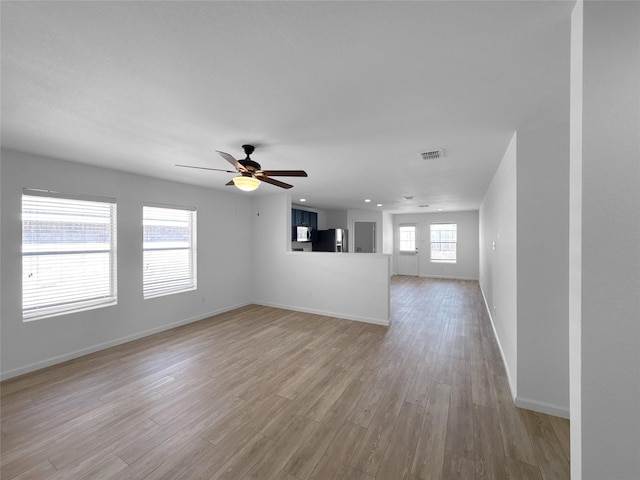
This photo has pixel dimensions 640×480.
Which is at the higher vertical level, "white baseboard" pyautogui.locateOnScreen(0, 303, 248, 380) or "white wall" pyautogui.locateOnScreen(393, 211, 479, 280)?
"white wall" pyautogui.locateOnScreen(393, 211, 479, 280)

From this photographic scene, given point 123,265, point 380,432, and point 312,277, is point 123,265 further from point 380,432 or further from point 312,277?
point 380,432

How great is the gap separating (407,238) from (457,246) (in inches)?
71.1

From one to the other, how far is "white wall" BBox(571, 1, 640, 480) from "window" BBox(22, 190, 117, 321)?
16.2ft

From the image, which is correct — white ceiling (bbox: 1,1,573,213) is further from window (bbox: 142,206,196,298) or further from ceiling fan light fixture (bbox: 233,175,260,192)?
window (bbox: 142,206,196,298)

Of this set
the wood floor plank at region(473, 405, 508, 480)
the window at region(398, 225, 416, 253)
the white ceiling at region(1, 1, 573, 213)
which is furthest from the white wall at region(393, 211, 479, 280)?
the wood floor plank at region(473, 405, 508, 480)

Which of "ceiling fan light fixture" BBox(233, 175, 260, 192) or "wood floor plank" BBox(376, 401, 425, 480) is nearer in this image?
"wood floor plank" BBox(376, 401, 425, 480)

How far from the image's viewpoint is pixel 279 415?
2250mm

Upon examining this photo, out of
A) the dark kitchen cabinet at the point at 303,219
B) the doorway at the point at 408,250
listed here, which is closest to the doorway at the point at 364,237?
the doorway at the point at 408,250

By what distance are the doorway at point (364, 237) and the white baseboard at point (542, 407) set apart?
7.60m

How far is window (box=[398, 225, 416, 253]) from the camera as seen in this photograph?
10.2 metres

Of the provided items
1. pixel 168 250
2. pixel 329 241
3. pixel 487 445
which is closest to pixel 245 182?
pixel 168 250

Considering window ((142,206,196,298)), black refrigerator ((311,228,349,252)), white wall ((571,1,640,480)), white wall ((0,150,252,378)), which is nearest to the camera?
white wall ((571,1,640,480))

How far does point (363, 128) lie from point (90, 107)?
221 centimetres

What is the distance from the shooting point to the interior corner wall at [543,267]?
7.33 feet
